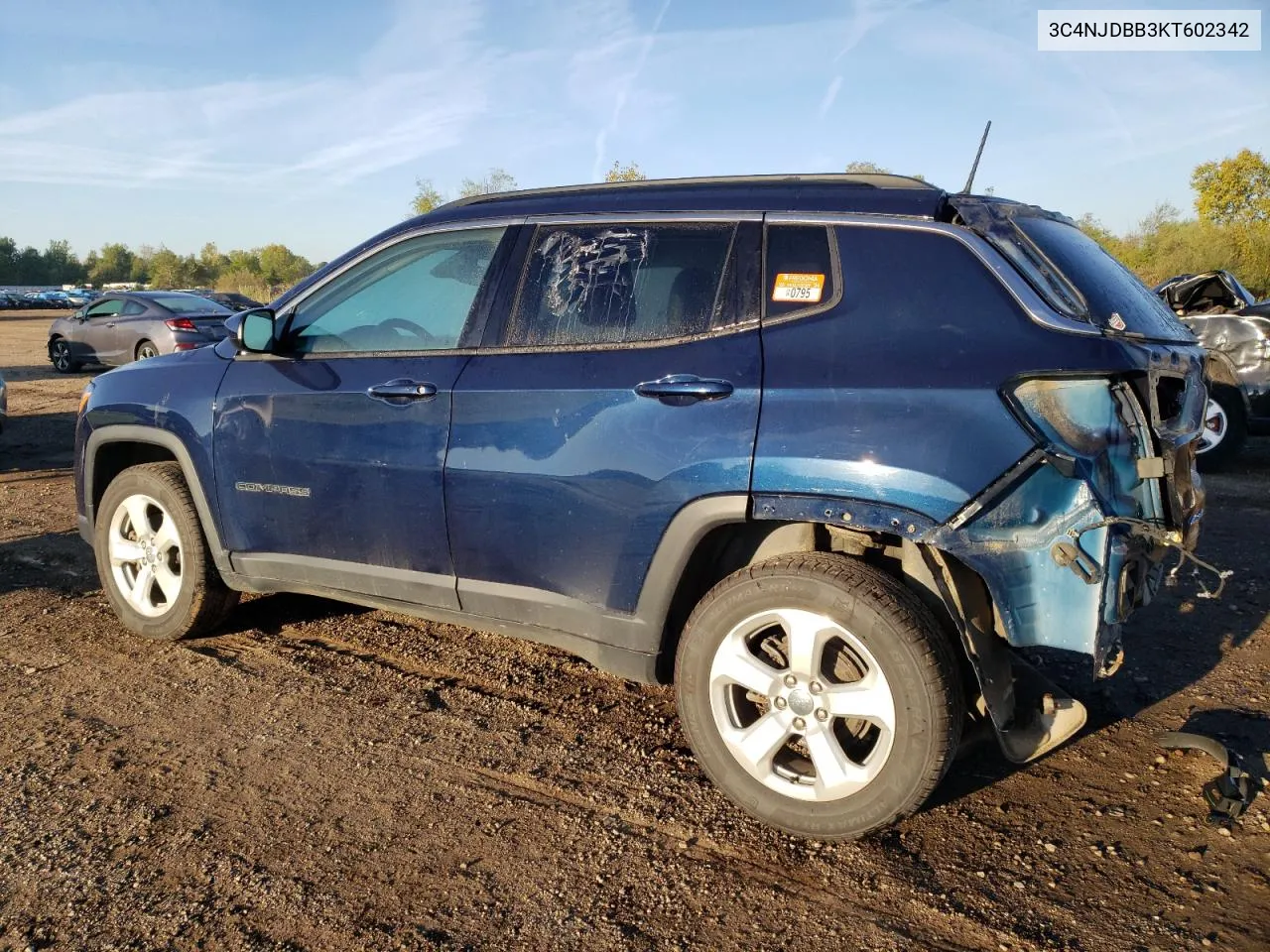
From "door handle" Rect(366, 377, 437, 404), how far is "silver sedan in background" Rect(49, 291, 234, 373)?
502 inches

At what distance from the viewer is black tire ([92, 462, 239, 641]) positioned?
13.6 ft

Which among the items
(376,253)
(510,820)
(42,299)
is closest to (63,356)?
(376,253)

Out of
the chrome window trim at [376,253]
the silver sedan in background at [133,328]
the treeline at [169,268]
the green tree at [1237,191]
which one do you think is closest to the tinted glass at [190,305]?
the silver sedan in background at [133,328]

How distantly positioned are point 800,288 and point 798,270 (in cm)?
6

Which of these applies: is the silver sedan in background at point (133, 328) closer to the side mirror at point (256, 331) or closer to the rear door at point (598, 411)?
the side mirror at point (256, 331)

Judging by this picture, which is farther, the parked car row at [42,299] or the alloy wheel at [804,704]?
the parked car row at [42,299]

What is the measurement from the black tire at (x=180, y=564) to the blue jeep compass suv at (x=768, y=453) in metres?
0.55

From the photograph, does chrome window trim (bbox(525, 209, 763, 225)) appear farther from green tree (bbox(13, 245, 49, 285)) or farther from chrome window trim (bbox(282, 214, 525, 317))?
green tree (bbox(13, 245, 49, 285))

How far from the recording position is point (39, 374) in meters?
17.3

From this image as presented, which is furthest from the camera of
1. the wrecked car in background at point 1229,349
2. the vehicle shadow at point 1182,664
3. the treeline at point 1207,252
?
the treeline at point 1207,252

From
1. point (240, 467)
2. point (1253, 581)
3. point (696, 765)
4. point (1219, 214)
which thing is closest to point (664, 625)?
point (696, 765)

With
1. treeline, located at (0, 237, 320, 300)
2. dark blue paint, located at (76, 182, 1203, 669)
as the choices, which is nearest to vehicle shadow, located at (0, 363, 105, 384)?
dark blue paint, located at (76, 182, 1203, 669)

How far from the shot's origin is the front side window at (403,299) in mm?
3570

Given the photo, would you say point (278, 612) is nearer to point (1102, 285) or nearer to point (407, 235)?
point (407, 235)
